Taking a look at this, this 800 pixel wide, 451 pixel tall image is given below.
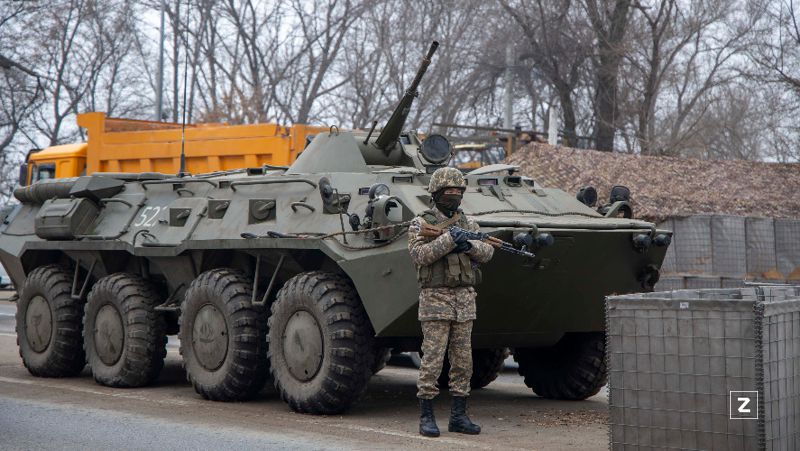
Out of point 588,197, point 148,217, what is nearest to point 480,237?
point 588,197

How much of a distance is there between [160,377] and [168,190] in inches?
78.7

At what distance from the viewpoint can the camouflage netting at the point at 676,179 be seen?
63.8 ft

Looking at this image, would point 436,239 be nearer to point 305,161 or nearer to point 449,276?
point 449,276

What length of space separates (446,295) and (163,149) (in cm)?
1173

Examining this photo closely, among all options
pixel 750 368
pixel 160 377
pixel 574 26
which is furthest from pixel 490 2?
pixel 750 368

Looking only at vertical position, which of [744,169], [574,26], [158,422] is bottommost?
[158,422]

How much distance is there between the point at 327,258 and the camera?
10.4m

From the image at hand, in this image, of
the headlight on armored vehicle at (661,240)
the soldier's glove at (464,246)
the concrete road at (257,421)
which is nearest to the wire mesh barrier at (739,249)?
the concrete road at (257,421)

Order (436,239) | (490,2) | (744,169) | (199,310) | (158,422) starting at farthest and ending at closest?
(490,2) < (744,169) < (199,310) < (158,422) < (436,239)

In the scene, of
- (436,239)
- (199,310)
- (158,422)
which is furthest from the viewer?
(199,310)

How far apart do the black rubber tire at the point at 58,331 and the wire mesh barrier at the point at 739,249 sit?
25.5 ft

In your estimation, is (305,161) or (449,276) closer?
(449,276)

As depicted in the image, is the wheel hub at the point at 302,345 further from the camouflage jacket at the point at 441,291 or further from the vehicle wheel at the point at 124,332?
the vehicle wheel at the point at 124,332

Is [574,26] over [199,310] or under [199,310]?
over
